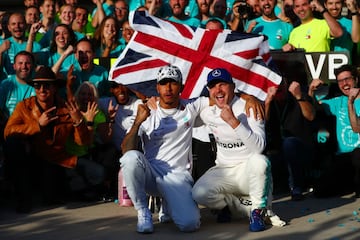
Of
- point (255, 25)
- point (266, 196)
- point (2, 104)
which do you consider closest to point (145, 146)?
point (266, 196)

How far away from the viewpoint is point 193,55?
773 cm

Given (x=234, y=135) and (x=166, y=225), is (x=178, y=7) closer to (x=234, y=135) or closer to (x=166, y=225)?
(x=234, y=135)

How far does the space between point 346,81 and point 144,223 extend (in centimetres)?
277

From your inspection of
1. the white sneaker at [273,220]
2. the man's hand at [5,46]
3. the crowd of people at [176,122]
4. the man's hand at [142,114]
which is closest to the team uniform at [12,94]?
the crowd of people at [176,122]

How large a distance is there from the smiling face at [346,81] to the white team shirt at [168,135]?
1939 millimetres

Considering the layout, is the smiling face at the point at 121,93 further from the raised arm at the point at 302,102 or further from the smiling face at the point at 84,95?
the raised arm at the point at 302,102

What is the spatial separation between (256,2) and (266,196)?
4.27 metres

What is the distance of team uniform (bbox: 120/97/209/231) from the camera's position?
6352 mm

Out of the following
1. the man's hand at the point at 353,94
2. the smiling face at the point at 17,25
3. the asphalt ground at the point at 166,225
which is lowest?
the asphalt ground at the point at 166,225

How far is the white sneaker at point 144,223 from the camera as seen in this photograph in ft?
20.4

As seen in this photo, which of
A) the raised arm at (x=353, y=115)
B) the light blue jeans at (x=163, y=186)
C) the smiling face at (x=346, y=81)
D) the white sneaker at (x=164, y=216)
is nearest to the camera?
the light blue jeans at (x=163, y=186)

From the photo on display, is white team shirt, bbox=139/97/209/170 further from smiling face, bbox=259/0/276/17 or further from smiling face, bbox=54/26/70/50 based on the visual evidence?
smiling face, bbox=259/0/276/17

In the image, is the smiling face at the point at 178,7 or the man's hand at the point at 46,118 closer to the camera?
the man's hand at the point at 46,118

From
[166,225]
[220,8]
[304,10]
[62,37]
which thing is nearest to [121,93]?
[62,37]
